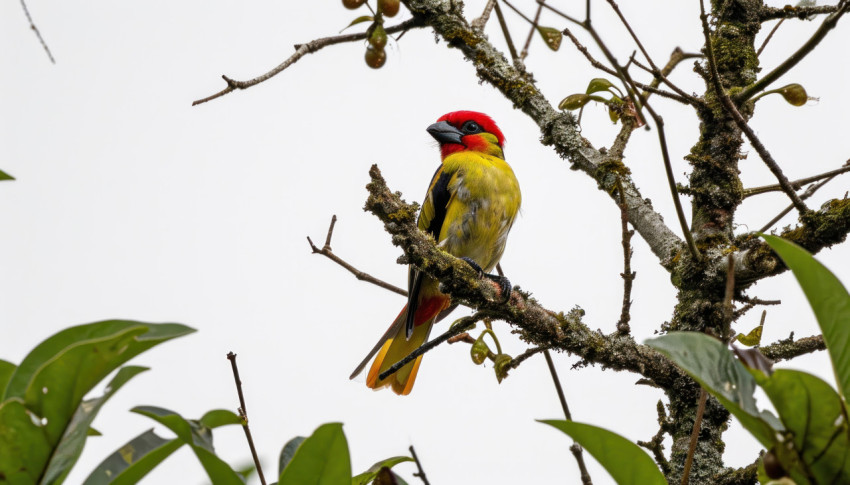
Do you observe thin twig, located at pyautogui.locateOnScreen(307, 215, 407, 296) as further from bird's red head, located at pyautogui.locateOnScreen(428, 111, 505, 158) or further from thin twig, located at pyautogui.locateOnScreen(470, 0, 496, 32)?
bird's red head, located at pyautogui.locateOnScreen(428, 111, 505, 158)

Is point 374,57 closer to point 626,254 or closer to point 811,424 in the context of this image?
point 626,254

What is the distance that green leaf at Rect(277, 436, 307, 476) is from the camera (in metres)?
1.34

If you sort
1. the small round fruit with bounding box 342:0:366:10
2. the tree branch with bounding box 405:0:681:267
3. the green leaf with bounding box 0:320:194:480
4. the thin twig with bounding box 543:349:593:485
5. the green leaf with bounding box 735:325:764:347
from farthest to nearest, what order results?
1. the tree branch with bounding box 405:0:681:267
2. the small round fruit with bounding box 342:0:366:10
3. the green leaf with bounding box 735:325:764:347
4. the thin twig with bounding box 543:349:593:485
5. the green leaf with bounding box 0:320:194:480

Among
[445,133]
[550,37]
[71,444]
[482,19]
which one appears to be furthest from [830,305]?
[445,133]

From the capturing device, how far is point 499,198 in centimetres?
405

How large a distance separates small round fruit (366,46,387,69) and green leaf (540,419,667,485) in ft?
5.47

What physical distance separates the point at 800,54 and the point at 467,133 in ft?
8.82

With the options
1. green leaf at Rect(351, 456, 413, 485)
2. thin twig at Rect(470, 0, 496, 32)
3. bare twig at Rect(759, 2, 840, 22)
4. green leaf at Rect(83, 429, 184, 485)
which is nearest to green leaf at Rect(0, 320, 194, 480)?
green leaf at Rect(83, 429, 184, 485)

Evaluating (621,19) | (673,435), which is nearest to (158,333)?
(621,19)

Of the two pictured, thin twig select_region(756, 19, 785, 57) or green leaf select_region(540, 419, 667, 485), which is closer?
green leaf select_region(540, 419, 667, 485)

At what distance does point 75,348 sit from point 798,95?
2.25 meters

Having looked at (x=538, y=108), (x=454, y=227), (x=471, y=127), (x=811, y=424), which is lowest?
(x=811, y=424)

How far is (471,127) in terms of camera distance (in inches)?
193

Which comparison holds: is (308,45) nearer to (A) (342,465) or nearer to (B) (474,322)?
(B) (474,322)
